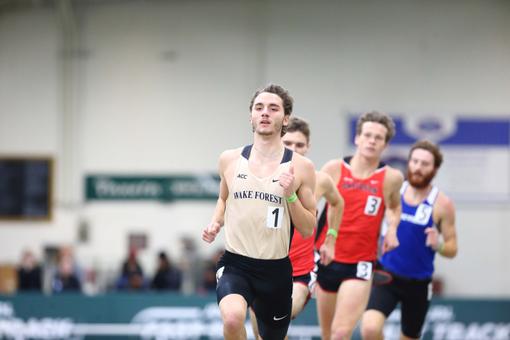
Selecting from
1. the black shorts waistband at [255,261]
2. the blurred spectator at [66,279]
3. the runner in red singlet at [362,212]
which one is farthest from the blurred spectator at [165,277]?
the black shorts waistband at [255,261]

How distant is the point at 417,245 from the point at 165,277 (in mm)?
9071

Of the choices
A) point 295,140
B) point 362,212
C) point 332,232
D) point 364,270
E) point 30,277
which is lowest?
point 30,277

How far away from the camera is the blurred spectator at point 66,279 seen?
1706cm

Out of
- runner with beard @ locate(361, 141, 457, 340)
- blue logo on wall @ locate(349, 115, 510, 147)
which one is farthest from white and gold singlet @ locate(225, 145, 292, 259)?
blue logo on wall @ locate(349, 115, 510, 147)

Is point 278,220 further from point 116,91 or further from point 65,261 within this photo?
point 116,91

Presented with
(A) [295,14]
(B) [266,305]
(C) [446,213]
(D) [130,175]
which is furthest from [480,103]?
(B) [266,305]

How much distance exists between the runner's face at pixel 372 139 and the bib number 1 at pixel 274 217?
196 cm

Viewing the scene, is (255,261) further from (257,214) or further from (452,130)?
(452,130)

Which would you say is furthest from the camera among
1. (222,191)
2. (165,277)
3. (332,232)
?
(165,277)

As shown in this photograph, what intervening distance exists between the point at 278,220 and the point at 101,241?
533 inches

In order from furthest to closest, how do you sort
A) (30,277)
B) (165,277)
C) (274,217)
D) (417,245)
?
1. (30,277)
2. (165,277)
3. (417,245)
4. (274,217)

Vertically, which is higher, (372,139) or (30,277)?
(372,139)

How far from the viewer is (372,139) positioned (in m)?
8.80

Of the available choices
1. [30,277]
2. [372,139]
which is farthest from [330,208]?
[30,277]
